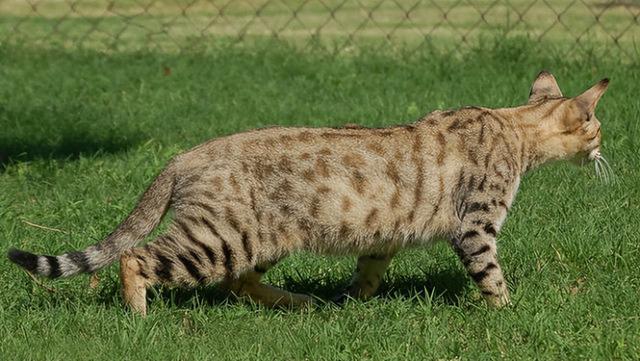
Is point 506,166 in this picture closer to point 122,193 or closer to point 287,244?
point 287,244

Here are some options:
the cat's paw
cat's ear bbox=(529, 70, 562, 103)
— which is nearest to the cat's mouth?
cat's ear bbox=(529, 70, 562, 103)

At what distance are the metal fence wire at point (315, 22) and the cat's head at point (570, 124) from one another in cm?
618

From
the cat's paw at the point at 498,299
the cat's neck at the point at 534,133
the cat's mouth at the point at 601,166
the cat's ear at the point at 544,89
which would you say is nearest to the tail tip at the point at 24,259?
the cat's paw at the point at 498,299

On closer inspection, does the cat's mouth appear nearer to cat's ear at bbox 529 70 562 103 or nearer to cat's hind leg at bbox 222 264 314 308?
cat's ear at bbox 529 70 562 103

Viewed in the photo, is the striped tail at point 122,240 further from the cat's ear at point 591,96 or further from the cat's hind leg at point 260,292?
the cat's ear at point 591,96

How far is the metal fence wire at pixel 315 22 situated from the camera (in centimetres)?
1364

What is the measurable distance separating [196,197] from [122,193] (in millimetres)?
2514

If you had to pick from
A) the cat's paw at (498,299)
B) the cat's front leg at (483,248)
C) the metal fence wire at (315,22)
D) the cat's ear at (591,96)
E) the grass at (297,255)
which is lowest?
the metal fence wire at (315,22)

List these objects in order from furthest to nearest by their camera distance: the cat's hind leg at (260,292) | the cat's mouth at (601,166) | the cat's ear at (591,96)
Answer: the cat's mouth at (601,166) < the cat's ear at (591,96) < the cat's hind leg at (260,292)

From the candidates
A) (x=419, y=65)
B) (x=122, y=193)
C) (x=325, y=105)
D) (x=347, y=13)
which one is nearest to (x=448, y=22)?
(x=347, y=13)

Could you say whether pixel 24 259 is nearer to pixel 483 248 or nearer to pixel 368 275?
pixel 368 275

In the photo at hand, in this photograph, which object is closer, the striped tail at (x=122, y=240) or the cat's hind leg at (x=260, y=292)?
the striped tail at (x=122, y=240)

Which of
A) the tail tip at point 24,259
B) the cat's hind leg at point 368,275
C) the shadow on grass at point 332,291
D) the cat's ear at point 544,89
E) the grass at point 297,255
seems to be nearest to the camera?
the grass at point 297,255

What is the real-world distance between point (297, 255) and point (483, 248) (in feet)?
4.01
